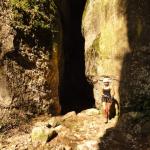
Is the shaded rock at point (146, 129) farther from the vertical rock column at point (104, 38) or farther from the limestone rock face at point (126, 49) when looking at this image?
the vertical rock column at point (104, 38)

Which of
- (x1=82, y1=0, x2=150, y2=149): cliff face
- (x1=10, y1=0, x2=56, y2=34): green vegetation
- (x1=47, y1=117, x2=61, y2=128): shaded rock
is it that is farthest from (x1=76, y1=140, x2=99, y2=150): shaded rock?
(x1=10, y1=0, x2=56, y2=34): green vegetation

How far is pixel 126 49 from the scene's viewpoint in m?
12.3

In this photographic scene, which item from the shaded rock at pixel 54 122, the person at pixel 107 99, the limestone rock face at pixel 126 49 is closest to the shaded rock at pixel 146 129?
the limestone rock face at pixel 126 49

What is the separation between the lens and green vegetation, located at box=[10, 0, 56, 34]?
12.3 m

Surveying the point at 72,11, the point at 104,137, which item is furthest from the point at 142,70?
the point at 72,11

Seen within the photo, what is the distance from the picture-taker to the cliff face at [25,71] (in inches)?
478

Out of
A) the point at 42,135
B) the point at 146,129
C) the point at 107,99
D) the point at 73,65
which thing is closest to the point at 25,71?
the point at 42,135

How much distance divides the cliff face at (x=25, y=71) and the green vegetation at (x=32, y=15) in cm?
15

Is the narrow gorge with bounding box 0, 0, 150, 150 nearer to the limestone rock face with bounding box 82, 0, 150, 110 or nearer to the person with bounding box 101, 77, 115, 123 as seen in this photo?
the limestone rock face with bounding box 82, 0, 150, 110

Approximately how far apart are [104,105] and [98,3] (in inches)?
152

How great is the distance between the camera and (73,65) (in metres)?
16.8

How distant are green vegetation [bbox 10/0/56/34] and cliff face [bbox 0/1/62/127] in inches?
5.9

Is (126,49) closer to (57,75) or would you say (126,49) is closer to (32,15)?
(57,75)

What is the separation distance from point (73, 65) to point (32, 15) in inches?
183
